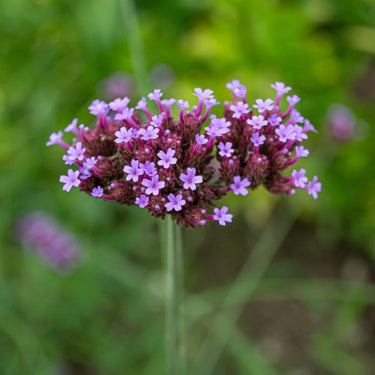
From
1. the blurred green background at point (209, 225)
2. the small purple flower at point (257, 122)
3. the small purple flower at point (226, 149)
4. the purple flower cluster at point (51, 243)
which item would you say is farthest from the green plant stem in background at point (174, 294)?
the purple flower cluster at point (51, 243)

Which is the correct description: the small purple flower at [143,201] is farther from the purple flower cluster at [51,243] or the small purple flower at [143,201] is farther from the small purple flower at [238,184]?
the purple flower cluster at [51,243]

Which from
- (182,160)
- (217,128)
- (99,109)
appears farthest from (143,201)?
(99,109)

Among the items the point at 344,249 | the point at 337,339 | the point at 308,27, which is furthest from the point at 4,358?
the point at 308,27

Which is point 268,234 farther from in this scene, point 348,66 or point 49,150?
point 49,150

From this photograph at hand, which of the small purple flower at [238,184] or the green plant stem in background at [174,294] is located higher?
the small purple flower at [238,184]

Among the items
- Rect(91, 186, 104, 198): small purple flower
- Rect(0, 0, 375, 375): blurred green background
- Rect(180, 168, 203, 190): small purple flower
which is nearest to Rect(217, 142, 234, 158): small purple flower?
Rect(180, 168, 203, 190): small purple flower

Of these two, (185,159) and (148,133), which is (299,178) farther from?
(148,133)

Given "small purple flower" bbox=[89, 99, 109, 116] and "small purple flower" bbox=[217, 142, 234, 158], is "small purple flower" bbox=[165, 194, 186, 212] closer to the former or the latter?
"small purple flower" bbox=[217, 142, 234, 158]
